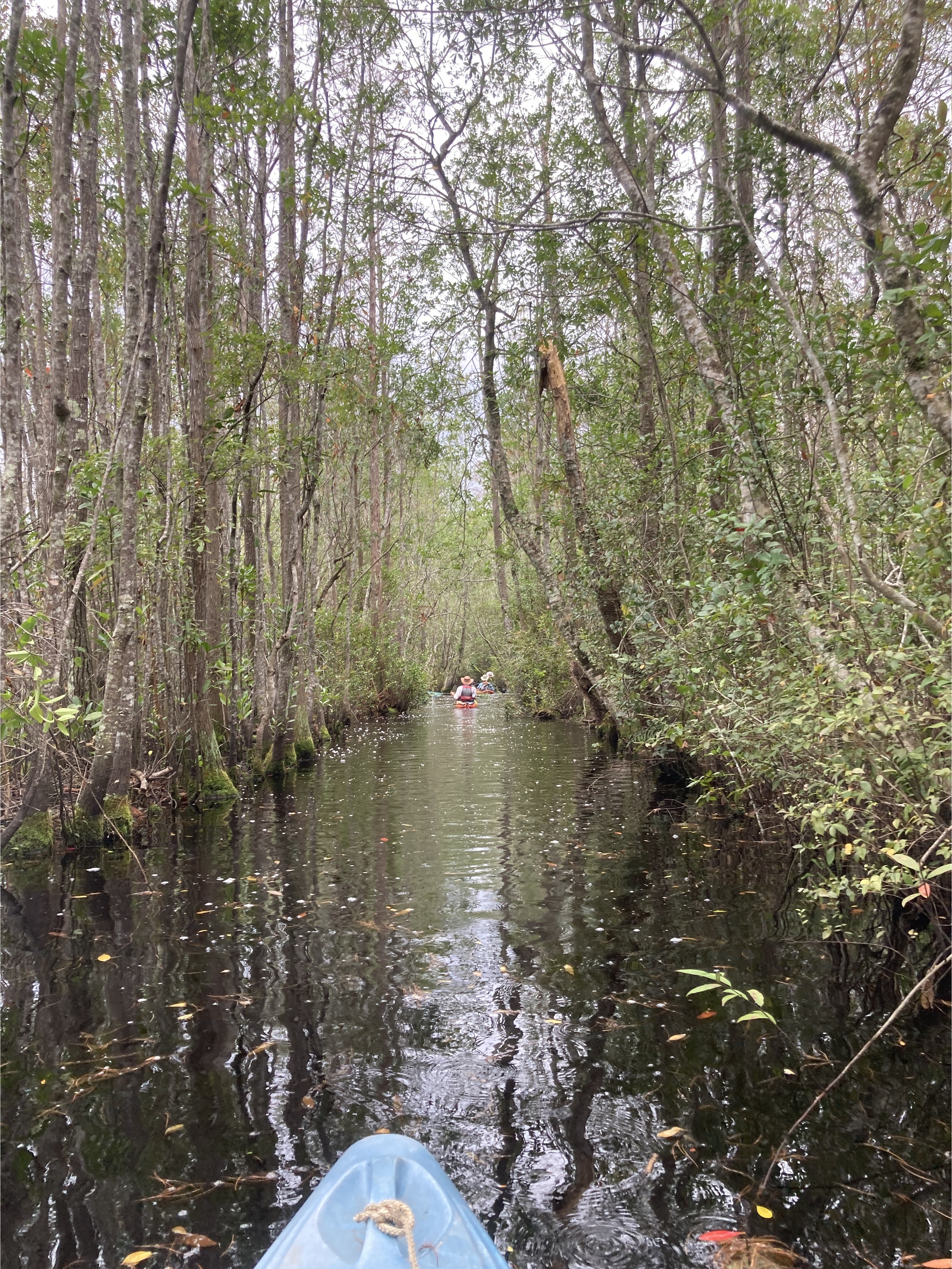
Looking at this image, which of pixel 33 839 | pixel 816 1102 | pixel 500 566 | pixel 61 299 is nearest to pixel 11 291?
pixel 61 299

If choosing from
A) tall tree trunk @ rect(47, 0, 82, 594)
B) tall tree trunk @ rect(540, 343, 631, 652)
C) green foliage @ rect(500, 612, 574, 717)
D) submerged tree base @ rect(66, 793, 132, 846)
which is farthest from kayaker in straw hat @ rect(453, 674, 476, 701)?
tall tree trunk @ rect(47, 0, 82, 594)

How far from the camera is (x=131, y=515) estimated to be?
7762 millimetres

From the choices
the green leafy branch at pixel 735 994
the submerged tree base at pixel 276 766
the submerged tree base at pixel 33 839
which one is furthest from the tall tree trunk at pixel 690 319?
the submerged tree base at pixel 276 766

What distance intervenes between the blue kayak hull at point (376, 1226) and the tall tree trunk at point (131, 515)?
6.25 meters

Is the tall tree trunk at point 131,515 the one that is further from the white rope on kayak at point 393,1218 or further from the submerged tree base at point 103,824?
the white rope on kayak at point 393,1218

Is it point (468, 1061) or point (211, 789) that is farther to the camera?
point (211, 789)

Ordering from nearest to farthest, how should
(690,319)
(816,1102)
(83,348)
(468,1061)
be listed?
(816,1102) < (468,1061) < (690,319) < (83,348)

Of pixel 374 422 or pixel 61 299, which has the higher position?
pixel 374 422

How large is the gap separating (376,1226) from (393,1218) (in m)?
0.05

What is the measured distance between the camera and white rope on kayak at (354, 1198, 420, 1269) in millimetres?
2094

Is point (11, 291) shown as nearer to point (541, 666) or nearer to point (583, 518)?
point (583, 518)

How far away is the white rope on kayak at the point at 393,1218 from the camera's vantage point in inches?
82.4

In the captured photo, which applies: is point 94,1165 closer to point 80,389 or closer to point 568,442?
point 80,389

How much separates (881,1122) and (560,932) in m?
2.65
